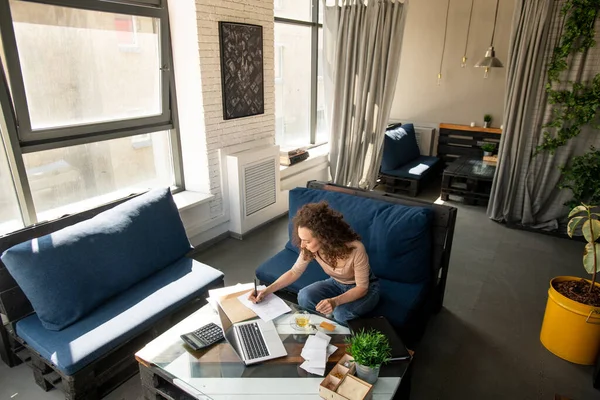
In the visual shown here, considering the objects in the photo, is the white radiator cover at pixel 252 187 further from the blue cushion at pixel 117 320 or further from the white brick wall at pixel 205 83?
the blue cushion at pixel 117 320

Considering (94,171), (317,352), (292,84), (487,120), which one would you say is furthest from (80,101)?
(487,120)

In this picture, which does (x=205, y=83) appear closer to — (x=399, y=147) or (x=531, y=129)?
(x=399, y=147)

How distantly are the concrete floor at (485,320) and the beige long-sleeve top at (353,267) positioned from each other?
0.68 metres

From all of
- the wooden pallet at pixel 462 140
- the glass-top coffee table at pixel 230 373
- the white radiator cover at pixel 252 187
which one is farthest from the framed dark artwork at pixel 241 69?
the wooden pallet at pixel 462 140

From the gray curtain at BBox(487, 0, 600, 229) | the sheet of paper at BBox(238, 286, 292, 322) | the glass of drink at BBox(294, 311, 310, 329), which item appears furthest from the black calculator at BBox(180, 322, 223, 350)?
the gray curtain at BBox(487, 0, 600, 229)

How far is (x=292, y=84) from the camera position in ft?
16.4

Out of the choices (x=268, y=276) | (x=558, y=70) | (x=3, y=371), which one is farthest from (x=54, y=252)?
(x=558, y=70)

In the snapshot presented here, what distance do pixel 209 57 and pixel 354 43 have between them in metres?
1.94

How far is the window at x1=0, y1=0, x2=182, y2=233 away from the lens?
Answer: 2455 mm

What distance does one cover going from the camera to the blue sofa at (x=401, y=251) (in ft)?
7.91

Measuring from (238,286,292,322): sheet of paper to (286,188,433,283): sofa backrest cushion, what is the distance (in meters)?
0.75

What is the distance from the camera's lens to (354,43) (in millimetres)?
4543

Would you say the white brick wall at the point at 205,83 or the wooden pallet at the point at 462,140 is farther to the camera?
the wooden pallet at the point at 462,140

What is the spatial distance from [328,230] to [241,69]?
7.46 feet
